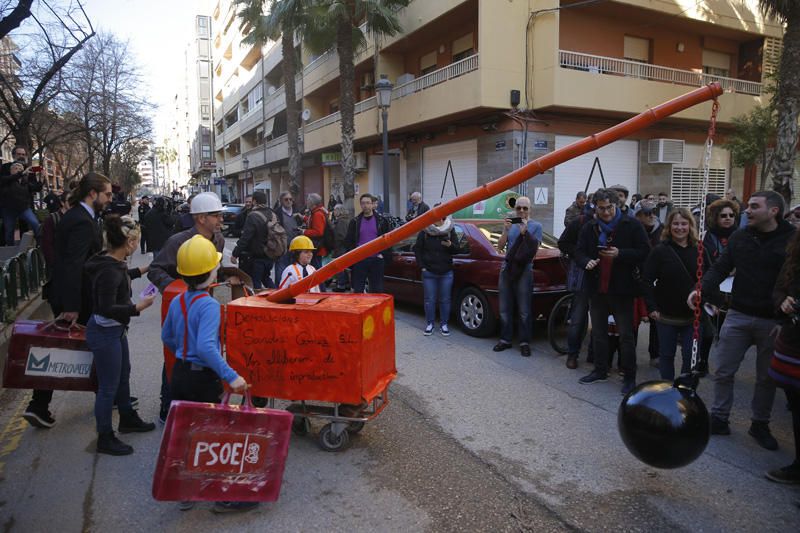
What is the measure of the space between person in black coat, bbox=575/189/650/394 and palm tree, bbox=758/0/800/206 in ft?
30.6

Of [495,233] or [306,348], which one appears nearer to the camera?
[306,348]

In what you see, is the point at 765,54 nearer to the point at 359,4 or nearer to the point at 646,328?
the point at 359,4

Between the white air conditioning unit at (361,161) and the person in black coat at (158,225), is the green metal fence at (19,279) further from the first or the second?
the white air conditioning unit at (361,161)

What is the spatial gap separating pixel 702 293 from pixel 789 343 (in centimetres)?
94

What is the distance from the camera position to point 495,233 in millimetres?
7824

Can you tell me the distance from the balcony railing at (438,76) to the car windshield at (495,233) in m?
9.37

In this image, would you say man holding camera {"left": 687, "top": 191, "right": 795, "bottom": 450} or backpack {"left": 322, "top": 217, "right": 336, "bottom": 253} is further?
backpack {"left": 322, "top": 217, "right": 336, "bottom": 253}

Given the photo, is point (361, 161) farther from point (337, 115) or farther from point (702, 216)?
point (702, 216)

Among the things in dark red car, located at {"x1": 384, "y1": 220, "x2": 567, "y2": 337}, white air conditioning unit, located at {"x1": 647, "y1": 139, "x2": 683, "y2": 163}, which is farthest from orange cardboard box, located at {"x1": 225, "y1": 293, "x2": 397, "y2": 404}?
white air conditioning unit, located at {"x1": 647, "y1": 139, "x2": 683, "y2": 163}

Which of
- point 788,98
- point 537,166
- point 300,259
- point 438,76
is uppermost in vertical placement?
point 438,76

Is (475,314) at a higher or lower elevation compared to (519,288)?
lower

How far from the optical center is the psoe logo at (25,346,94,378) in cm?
416

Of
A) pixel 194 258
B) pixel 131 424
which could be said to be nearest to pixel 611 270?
pixel 194 258

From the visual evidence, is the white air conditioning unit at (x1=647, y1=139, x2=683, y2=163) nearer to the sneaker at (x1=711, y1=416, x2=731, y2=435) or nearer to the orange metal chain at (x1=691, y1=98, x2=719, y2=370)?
the sneaker at (x1=711, y1=416, x2=731, y2=435)
